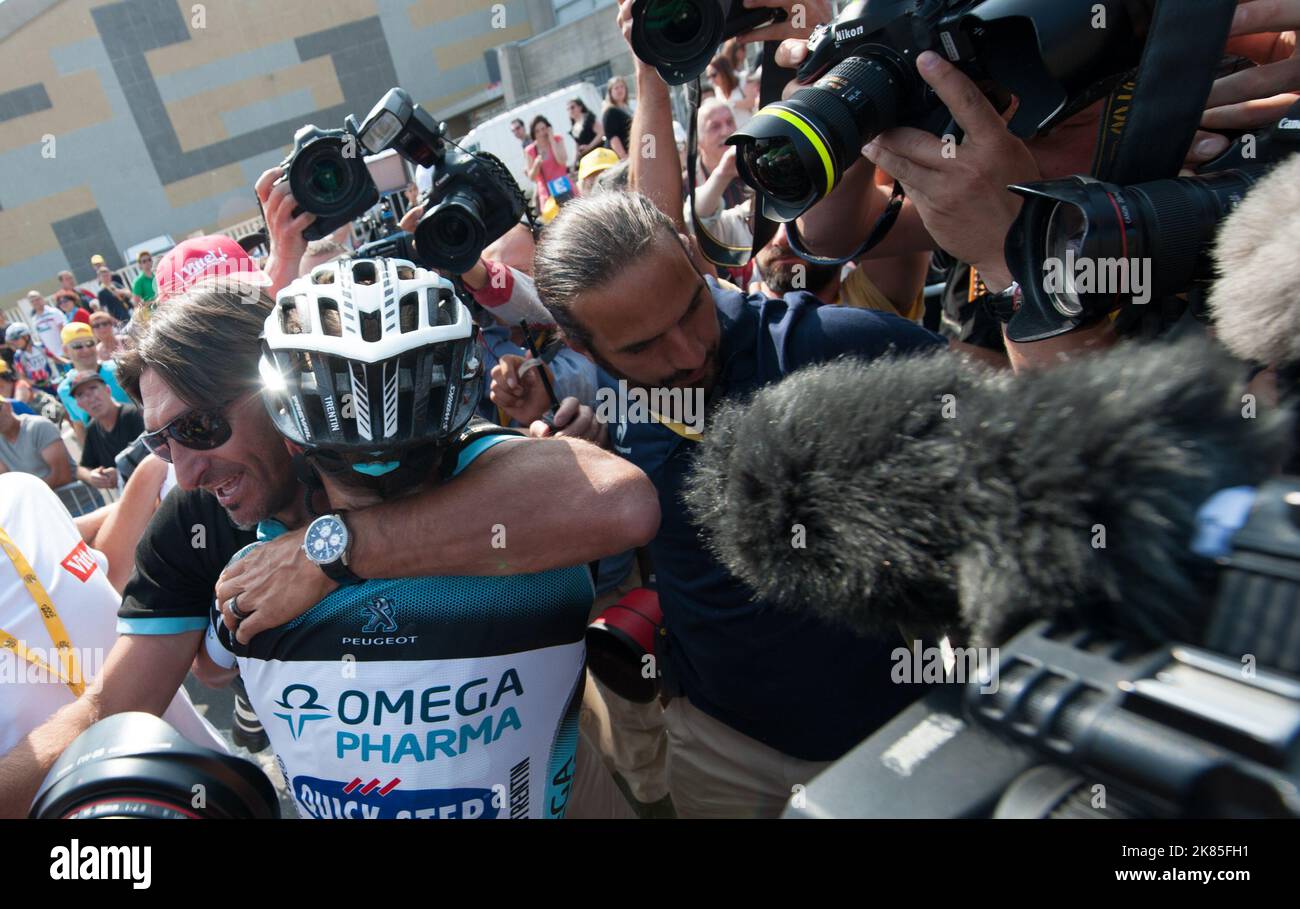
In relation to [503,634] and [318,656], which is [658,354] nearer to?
[503,634]

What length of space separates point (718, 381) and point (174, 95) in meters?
33.6

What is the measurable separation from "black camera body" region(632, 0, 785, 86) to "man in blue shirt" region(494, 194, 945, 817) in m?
0.35

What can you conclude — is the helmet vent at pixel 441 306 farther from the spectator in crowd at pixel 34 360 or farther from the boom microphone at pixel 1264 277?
the spectator in crowd at pixel 34 360

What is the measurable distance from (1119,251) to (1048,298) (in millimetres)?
150

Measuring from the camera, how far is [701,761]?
2113 millimetres

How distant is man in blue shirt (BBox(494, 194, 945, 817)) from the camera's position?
1777 millimetres

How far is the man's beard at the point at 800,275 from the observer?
8.07 feet

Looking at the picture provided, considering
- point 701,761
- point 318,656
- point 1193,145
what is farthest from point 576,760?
point 1193,145

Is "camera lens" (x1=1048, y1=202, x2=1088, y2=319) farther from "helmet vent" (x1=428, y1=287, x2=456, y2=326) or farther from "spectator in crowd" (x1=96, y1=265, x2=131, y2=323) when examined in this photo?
"spectator in crowd" (x1=96, y1=265, x2=131, y2=323)

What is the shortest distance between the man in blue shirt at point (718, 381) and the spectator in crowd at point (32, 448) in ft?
20.2

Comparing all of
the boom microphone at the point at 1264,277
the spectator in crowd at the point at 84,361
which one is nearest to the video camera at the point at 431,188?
the boom microphone at the point at 1264,277

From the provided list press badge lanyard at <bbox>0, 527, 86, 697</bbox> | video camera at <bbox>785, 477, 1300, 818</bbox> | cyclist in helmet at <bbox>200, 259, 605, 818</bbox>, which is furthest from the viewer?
press badge lanyard at <bbox>0, 527, 86, 697</bbox>
